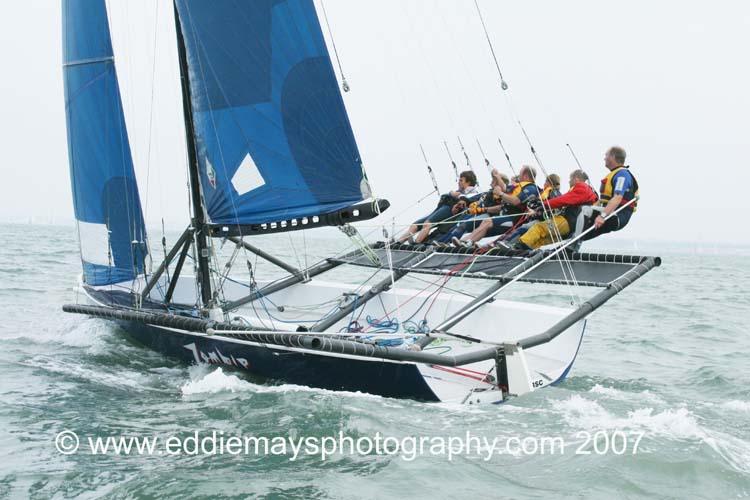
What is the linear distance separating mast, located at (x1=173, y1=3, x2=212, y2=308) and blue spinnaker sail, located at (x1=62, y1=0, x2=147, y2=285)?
164 cm

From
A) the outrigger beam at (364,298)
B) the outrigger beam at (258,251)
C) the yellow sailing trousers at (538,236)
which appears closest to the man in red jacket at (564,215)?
the yellow sailing trousers at (538,236)

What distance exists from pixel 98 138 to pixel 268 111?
2.68 meters

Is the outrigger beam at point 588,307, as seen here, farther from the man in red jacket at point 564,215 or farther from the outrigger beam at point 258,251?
the outrigger beam at point 258,251

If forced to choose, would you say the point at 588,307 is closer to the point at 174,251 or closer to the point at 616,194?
the point at 616,194

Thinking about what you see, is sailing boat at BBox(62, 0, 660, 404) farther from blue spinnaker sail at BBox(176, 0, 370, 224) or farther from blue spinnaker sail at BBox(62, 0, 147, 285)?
blue spinnaker sail at BBox(62, 0, 147, 285)

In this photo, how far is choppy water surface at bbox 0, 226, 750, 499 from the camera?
4.07m

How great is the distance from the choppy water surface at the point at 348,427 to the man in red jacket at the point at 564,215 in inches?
52.9

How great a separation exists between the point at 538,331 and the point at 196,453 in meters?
3.36

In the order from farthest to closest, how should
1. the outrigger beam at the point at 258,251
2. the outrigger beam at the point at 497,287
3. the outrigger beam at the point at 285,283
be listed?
the outrigger beam at the point at 285,283 → the outrigger beam at the point at 258,251 → the outrigger beam at the point at 497,287

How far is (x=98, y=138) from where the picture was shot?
850 centimetres

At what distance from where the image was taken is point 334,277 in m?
19.4

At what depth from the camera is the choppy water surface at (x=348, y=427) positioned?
407 centimetres

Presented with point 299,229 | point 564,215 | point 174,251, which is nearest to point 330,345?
point 299,229

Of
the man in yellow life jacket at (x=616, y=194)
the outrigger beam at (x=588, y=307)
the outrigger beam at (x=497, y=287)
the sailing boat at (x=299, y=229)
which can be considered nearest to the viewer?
the outrigger beam at (x=588, y=307)
